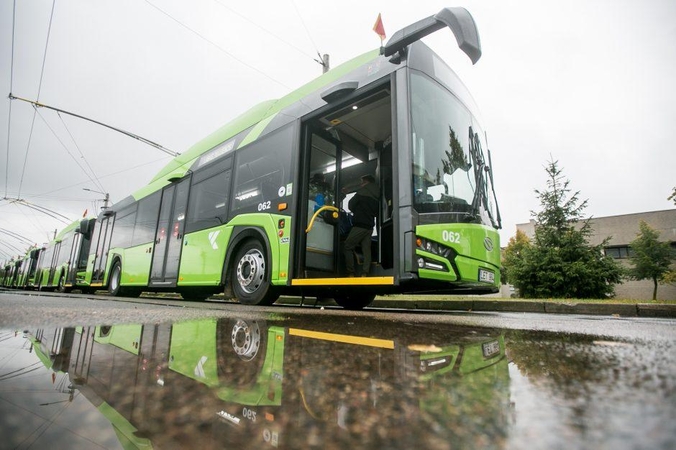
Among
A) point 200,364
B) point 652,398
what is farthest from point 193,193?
point 652,398

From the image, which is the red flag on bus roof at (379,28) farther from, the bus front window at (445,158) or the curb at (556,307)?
the curb at (556,307)

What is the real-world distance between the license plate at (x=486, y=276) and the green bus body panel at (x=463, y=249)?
0.05 metres

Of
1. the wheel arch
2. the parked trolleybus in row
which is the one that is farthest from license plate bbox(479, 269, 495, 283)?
the wheel arch

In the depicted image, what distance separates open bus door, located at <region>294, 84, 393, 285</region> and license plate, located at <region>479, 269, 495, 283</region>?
1.30 meters

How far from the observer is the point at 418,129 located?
158 inches

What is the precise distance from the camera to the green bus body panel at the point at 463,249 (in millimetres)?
3637

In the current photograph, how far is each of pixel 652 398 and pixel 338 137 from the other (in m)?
5.65

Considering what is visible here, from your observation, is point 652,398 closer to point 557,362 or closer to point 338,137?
point 557,362

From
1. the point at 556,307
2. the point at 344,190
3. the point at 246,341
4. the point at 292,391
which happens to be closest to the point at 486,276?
the point at 344,190

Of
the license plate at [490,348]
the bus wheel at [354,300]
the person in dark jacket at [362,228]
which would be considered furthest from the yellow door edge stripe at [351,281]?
the license plate at [490,348]

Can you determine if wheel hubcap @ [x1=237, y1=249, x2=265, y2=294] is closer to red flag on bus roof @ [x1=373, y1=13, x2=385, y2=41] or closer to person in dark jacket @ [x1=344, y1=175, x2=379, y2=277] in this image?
person in dark jacket @ [x1=344, y1=175, x2=379, y2=277]

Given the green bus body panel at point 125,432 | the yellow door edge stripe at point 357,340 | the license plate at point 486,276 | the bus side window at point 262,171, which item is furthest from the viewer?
the bus side window at point 262,171

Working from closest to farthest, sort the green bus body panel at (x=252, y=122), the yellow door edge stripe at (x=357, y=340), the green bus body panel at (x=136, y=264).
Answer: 1. the yellow door edge stripe at (x=357, y=340)
2. the green bus body panel at (x=252, y=122)
3. the green bus body panel at (x=136, y=264)

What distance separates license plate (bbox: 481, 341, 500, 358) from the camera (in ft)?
3.14
